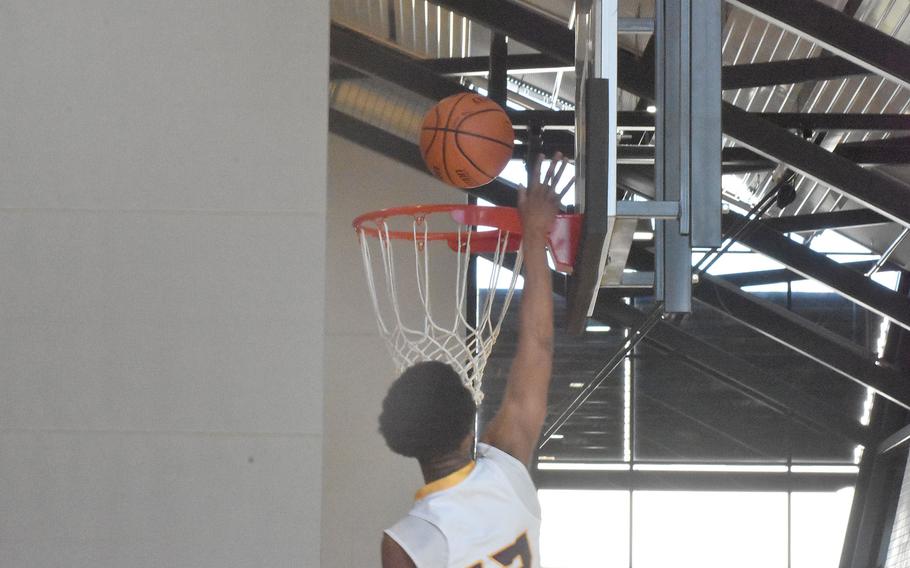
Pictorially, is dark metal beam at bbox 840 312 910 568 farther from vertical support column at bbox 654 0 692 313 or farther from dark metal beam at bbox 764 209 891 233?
vertical support column at bbox 654 0 692 313

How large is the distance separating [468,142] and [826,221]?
5.52 metres

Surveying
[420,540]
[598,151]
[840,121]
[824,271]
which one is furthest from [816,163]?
[420,540]

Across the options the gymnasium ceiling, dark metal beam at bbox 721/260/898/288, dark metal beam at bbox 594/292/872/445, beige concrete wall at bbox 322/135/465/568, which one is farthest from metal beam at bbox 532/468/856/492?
beige concrete wall at bbox 322/135/465/568

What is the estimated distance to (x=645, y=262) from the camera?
9039 millimetres

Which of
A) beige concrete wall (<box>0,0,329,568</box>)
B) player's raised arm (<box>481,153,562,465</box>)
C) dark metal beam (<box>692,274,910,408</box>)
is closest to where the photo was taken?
player's raised arm (<box>481,153,562,465</box>)

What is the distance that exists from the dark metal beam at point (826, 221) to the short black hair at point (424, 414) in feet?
22.8

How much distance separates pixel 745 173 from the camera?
9.39m

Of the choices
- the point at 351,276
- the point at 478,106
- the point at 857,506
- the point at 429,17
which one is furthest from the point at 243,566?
the point at 857,506

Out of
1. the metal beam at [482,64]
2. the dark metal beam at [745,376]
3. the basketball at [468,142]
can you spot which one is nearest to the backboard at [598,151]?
the basketball at [468,142]

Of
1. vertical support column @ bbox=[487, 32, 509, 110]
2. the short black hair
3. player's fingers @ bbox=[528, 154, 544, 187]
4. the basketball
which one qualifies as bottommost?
the short black hair

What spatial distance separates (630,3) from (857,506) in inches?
271

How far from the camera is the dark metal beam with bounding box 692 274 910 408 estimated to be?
9.67m

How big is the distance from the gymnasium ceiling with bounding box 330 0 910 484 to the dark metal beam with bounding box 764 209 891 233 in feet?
0.05

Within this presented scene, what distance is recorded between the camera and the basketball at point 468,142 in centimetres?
418
